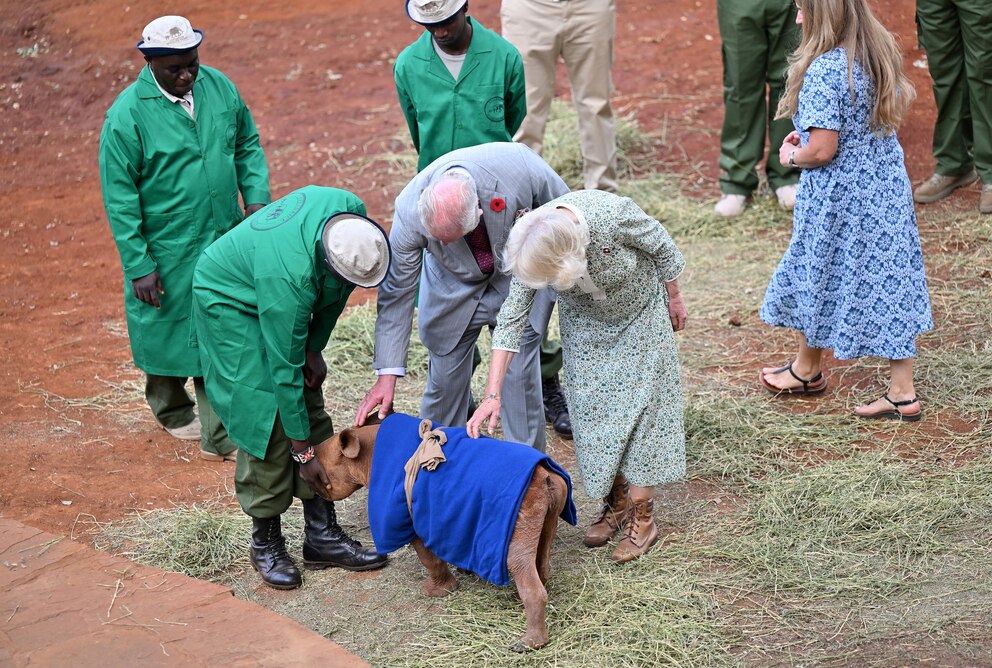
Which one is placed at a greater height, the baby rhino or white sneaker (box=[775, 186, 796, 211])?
the baby rhino

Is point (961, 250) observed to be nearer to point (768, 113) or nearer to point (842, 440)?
point (768, 113)

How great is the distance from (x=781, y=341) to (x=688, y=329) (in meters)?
0.56

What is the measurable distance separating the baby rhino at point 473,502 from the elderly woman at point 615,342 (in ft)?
0.54

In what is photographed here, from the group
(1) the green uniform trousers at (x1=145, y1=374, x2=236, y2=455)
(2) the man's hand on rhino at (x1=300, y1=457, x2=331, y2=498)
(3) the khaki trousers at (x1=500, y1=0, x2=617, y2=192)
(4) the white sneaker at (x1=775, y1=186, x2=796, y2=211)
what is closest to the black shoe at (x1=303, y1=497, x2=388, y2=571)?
(2) the man's hand on rhino at (x1=300, y1=457, x2=331, y2=498)

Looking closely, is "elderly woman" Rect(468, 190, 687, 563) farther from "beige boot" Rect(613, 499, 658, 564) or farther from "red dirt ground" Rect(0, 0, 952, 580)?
"red dirt ground" Rect(0, 0, 952, 580)

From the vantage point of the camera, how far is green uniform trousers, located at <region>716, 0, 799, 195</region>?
740 cm

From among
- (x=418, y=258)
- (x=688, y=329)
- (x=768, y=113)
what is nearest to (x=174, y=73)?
(x=418, y=258)

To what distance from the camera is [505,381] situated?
4457mm

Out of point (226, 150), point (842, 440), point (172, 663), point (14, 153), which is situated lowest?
point (14, 153)

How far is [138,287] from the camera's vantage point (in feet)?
17.0

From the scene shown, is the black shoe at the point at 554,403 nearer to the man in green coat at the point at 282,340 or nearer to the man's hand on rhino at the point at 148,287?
the man in green coat at the point at 282,340

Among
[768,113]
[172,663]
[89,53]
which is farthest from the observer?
[89,53]

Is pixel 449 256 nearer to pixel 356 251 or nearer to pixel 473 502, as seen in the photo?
pixel 356 251

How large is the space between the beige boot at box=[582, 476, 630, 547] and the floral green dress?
0.28 meters
